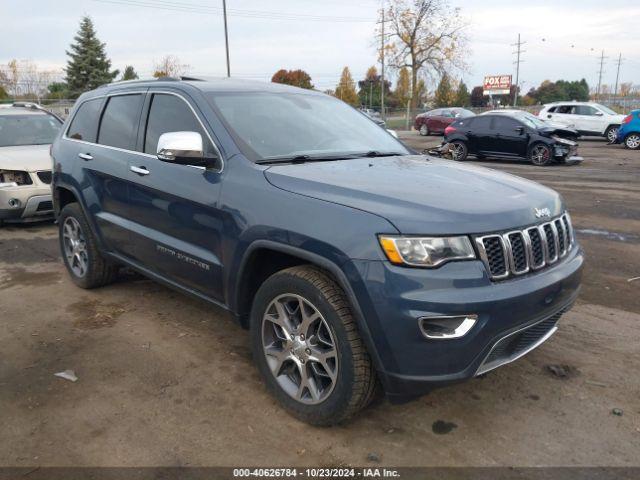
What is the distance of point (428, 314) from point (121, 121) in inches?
126

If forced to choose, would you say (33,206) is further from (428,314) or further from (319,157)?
(428,314)

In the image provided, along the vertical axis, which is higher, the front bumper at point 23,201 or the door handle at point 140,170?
the door handle at point 140,170

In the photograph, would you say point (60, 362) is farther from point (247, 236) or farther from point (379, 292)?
point (379, 292)

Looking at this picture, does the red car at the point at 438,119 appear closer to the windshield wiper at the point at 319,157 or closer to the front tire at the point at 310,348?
the windshield wiper at the point at 319,157

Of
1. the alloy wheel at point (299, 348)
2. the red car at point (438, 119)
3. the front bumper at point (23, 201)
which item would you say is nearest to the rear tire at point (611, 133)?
the red car at point (438, 119)

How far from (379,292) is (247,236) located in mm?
930

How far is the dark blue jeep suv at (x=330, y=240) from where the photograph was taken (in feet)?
8.29

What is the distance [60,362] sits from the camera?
3816 millimetres

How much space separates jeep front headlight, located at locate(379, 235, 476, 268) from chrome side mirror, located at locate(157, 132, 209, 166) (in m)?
1.40

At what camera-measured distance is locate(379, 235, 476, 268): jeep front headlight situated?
252cm

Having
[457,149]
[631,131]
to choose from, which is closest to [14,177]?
[457,149]

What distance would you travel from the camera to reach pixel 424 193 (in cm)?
285

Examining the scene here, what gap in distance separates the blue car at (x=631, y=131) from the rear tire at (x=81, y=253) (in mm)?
20457

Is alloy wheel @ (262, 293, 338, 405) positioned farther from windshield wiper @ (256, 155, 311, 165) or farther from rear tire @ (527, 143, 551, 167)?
rear tire @ (527, 143, 551, 167)
